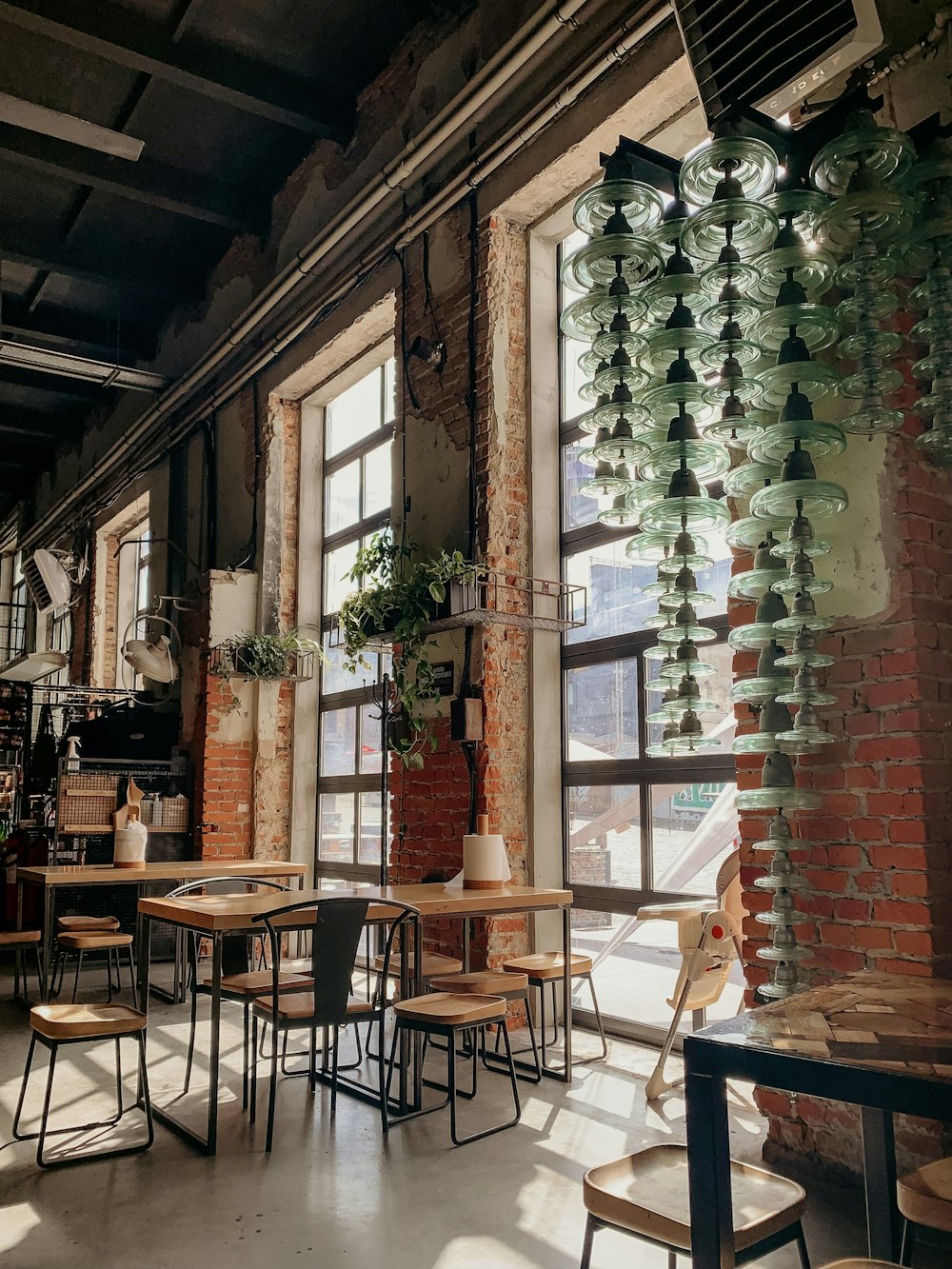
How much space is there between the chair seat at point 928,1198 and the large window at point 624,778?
249 centimetres

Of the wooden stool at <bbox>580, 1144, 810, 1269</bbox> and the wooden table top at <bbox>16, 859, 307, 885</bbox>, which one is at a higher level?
the wooden table top at <bbox>16, 859, 307, 885</bbox>

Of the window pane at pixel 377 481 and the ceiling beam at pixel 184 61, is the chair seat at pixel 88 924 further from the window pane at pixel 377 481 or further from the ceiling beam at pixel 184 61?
the ceiling beam at pixel 184 61

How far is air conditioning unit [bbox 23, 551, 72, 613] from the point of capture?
8.47 m

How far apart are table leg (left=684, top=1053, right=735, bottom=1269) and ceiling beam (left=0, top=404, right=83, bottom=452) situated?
1177 centimetres

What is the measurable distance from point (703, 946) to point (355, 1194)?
4.76ft

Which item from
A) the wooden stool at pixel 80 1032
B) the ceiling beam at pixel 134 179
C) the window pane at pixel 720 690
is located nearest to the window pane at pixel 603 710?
the window pane at pixel 720 690

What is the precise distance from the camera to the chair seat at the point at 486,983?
3672 mm

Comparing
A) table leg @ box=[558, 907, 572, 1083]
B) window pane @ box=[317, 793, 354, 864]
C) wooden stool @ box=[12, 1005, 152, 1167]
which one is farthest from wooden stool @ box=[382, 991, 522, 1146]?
window pane @ box=[317, 793, 354, 864]

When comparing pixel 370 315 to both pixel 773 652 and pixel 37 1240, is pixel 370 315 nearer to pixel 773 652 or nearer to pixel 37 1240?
pixel 773 652

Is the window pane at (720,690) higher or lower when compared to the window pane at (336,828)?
higher

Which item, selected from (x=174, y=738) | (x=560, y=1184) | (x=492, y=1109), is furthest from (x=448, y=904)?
(x=174, y=738)

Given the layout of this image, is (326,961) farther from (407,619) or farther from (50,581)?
(50,581)

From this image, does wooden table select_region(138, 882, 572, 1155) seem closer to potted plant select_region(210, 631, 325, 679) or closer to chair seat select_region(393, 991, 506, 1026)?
chair seat select_region(393, 991, 506, 1026)

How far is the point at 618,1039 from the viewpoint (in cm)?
452
